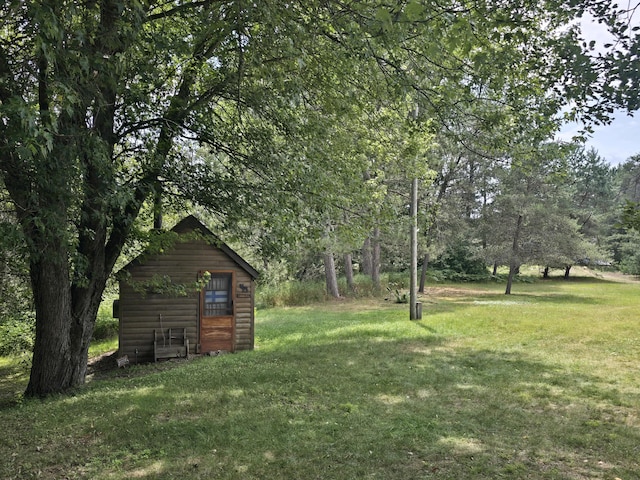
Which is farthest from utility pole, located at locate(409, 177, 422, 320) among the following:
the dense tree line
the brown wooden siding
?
the brown wooden siding

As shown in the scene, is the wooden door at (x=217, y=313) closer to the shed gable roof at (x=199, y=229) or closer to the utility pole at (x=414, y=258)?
the shed gable roof at (x=199, y=229)

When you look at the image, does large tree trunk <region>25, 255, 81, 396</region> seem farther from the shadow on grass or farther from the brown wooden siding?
the brown wooden siding

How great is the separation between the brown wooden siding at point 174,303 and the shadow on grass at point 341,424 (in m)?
3.38

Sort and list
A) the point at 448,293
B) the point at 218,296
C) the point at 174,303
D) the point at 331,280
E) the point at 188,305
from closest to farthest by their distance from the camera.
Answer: the point at 174,303 < the point at 188,305 < the point at 218,296 < the point at 331,280 < the point at 448,293

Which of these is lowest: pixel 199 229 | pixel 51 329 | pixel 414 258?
pixel 51 329

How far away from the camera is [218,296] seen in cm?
1375

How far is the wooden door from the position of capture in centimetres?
1355

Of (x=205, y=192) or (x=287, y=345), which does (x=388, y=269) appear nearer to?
(x=287, y=345)

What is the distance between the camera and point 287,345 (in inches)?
530

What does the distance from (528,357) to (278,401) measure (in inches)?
257

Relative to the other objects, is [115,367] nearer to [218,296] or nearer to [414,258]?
[218,296]

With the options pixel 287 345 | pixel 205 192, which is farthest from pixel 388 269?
pixel 205 192

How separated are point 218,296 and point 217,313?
0.50 meters

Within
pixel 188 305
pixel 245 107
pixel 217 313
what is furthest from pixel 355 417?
pixel 188 305
